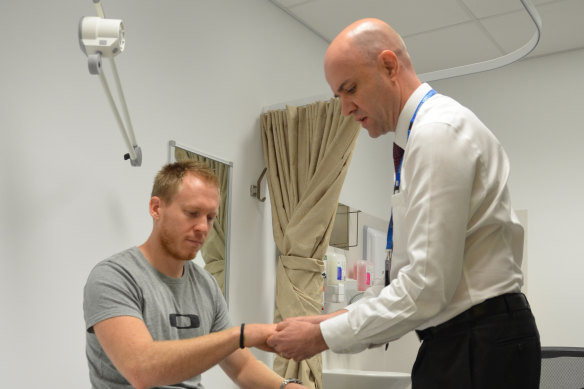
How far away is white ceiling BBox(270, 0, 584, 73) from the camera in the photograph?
4172mm

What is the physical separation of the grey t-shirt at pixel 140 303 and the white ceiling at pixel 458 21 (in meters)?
2.64

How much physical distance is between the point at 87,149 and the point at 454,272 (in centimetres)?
181

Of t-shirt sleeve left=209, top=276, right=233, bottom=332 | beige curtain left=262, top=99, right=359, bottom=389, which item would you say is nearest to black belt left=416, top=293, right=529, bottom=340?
t-shirt sleeve left=209, top=276, right=233, bottom=332

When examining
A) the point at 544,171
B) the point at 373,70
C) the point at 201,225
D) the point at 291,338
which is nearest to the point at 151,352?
the point at 291,338

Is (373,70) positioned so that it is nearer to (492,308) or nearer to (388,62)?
(388,62)

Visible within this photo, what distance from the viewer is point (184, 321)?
1.85 metres

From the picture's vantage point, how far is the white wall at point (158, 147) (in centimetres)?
242

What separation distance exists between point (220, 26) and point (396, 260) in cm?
240

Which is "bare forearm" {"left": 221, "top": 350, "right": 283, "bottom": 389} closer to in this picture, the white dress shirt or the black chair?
the white dress shirt

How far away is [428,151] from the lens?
4.50 ft

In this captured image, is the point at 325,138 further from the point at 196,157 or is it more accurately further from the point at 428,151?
the point at 428,151

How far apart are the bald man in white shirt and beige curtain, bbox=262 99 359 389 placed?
6.36 ft

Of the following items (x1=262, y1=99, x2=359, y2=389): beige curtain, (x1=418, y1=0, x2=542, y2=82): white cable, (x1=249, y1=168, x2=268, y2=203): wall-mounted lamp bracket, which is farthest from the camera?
(x1=249, y1=168, x2=268, y2=203): wall-mounted lamp bracket

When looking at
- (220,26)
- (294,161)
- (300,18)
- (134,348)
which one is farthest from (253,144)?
(134,348)
